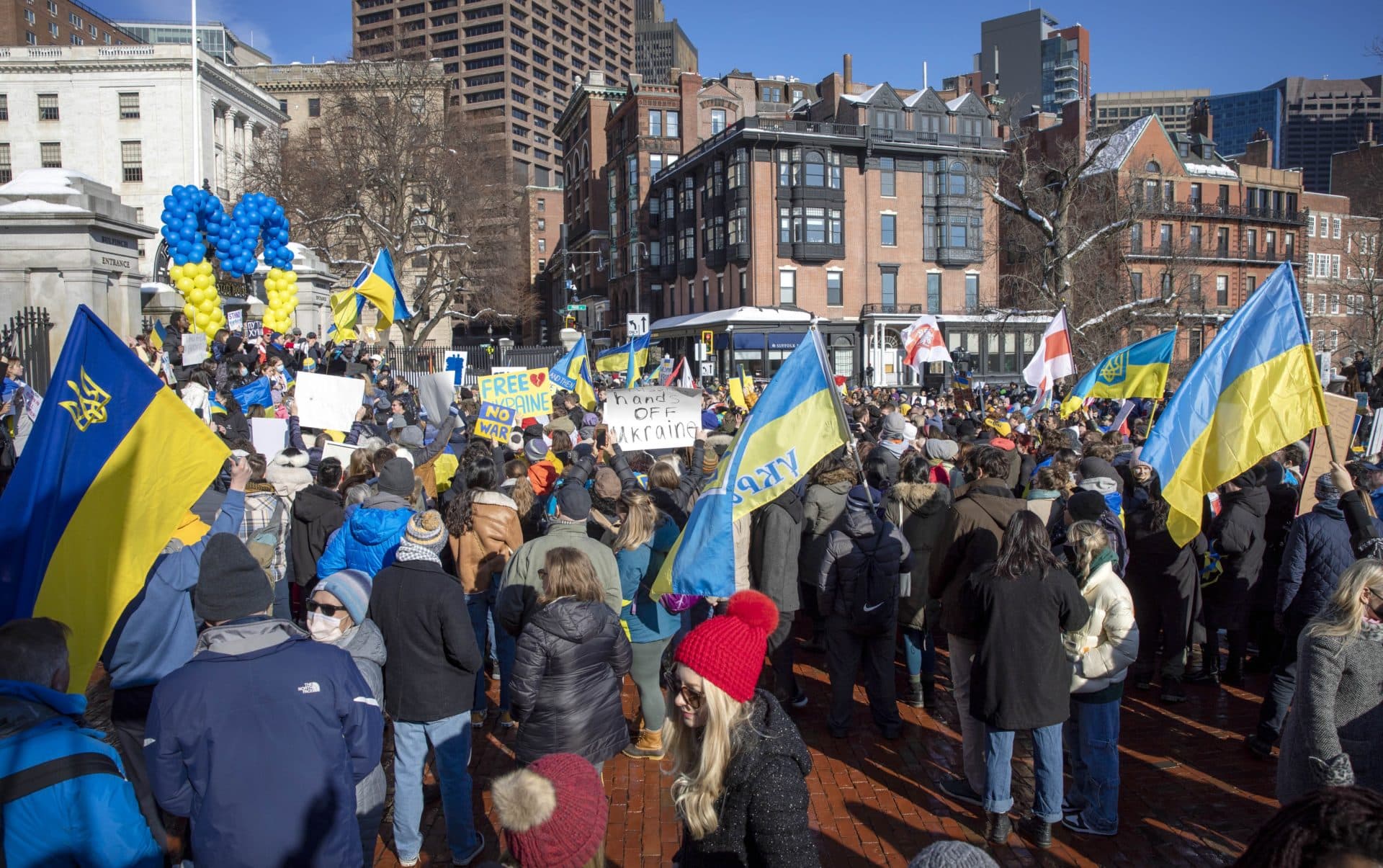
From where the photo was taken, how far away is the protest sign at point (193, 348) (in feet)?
41.3

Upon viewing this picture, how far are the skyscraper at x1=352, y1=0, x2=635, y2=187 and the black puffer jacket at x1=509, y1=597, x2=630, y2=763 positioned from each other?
98.8 m

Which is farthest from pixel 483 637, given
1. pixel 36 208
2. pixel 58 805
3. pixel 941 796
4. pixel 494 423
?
pixel 36 208

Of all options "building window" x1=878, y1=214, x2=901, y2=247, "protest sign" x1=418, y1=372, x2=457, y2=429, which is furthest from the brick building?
"protest sign" x1=418, y1=372, x2=457, y2=429

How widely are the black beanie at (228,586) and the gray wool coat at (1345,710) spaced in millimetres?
4014

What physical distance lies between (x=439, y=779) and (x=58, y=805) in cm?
219

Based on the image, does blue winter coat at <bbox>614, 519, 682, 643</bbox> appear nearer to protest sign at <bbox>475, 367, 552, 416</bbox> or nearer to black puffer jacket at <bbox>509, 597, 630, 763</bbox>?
black puffer jacket at <bbox>509, 597, 630, 763</bbox>

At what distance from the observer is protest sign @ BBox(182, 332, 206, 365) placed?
41.3 feet

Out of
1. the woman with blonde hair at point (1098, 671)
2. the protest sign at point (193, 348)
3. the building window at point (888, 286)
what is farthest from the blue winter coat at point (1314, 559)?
the building window at point (888, 286)

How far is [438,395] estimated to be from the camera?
10992 millimetres

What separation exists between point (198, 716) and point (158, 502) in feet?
3.57

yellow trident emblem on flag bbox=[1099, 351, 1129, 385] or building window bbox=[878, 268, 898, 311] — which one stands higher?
building window bbox=[878, 268, 898, 311]

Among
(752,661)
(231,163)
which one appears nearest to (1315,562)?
(752,661)

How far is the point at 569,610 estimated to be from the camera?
13.3 ft

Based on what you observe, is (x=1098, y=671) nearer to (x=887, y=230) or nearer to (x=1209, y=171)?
(x=887, y=230)
